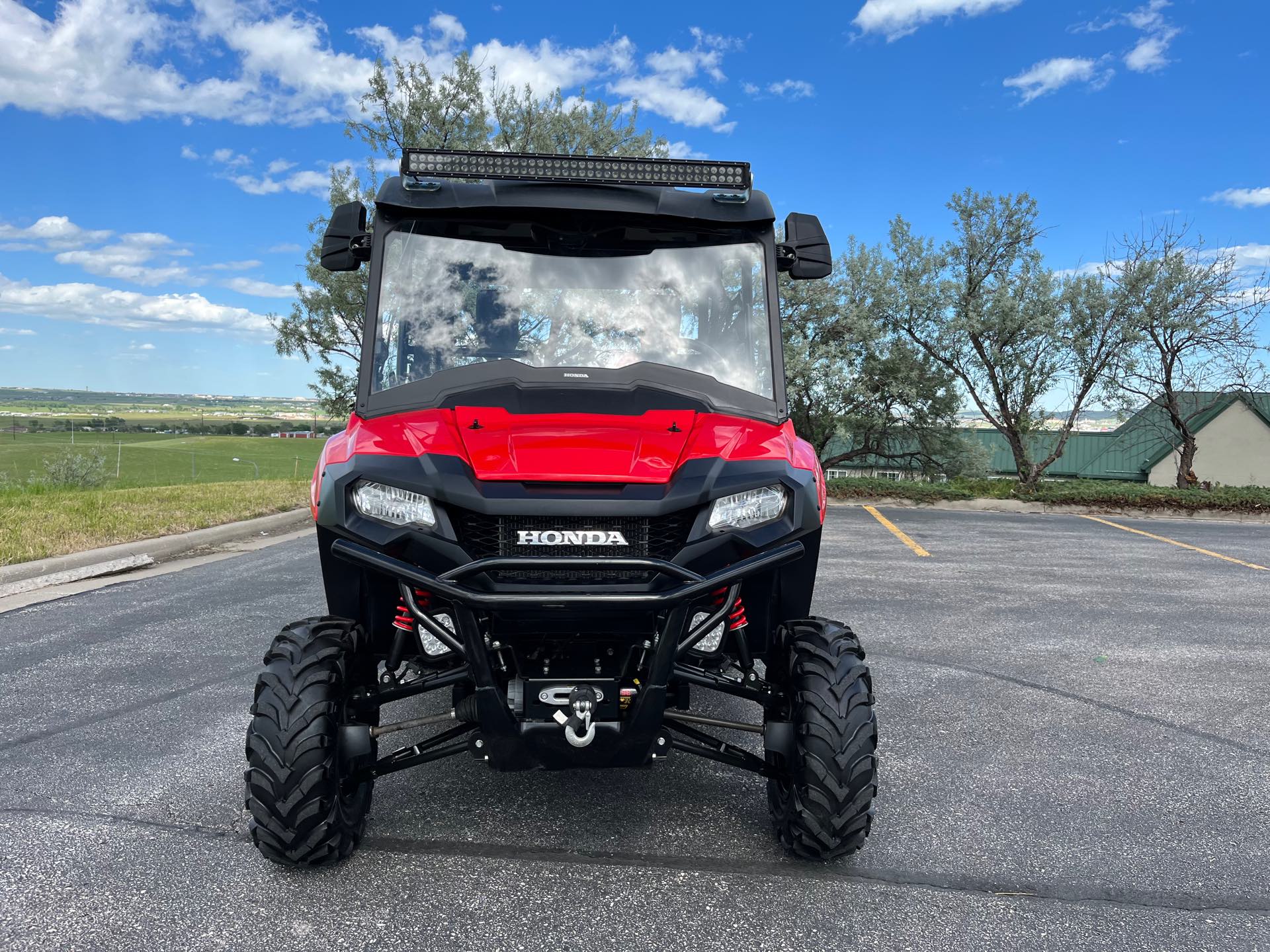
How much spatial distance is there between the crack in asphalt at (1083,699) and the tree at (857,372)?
44.3 feet

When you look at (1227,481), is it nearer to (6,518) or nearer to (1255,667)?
(1255,667)

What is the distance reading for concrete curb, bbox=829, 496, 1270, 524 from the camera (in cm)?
1786

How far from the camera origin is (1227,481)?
129ft

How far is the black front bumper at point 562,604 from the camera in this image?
115 inches

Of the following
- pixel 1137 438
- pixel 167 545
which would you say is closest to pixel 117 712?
pixel 167 545

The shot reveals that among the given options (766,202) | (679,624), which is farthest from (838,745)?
(766,202)

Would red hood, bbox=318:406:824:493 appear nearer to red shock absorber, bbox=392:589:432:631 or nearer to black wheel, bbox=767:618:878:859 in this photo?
red shock absorber, bbox=392:589:432:631

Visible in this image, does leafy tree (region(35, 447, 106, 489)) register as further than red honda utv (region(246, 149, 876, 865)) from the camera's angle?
Yes

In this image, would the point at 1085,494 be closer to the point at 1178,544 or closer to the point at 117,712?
the point at 1178,544

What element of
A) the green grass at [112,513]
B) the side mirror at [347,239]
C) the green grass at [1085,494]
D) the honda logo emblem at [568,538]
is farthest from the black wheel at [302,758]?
the green grass at [1085,494]

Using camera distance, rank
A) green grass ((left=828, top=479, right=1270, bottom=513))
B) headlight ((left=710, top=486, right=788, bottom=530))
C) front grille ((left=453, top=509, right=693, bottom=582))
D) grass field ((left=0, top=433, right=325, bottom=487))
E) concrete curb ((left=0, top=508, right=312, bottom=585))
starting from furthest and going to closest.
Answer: grass field ((left=0, top=433, right=325, bottom=487)), green grass ((left=828, top=479, right=1270, bottom=513)), concrete curb ((left=0, top=508, right=312, bottom=585)), headlight ((left=710, top=486, right=788, bottom=530)), front grille ((left=453, top=509, right=693, bottom=582))

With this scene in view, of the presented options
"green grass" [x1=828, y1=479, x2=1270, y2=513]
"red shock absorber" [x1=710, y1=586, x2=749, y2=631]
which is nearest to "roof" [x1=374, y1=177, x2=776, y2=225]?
"red shock absorber" [x1=710, y1=586, x2=749, y2=631]

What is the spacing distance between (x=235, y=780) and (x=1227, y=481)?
148 ft

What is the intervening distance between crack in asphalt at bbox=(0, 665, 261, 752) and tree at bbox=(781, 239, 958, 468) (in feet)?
50.3
